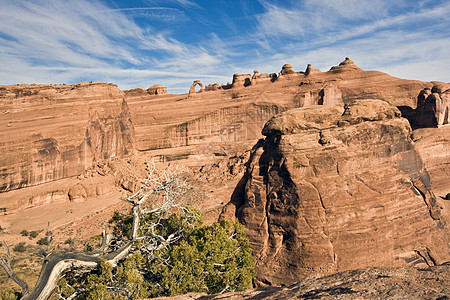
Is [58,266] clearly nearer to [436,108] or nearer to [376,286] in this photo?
[376,286]

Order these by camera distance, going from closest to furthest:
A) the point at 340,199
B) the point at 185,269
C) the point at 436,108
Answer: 1. the point at 185,269
2. the point at 340,199
3. the point at 436,108

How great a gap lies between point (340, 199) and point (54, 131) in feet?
102

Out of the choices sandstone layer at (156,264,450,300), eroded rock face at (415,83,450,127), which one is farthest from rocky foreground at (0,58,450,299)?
eroded rock face at (415,83,450,127)

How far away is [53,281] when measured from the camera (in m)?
9.66

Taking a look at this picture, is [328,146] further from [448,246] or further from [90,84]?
[90,84]

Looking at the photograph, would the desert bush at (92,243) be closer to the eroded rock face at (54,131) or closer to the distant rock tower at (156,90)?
the eroded rock face at (54,131)

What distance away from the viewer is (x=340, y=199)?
14844mm

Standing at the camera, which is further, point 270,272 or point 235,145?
point 235,145

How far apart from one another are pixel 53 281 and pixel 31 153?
26.0 metres

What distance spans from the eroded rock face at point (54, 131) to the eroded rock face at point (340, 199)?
25314 mm

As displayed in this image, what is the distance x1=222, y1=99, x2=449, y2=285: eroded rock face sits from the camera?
47.7 ft

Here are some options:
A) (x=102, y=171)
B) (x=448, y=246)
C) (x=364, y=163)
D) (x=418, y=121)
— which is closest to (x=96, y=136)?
(x=102, y=171)

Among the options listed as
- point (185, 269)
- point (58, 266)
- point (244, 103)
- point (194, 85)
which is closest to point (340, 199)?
point (185, 269)

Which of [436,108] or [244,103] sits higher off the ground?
[244,103]
